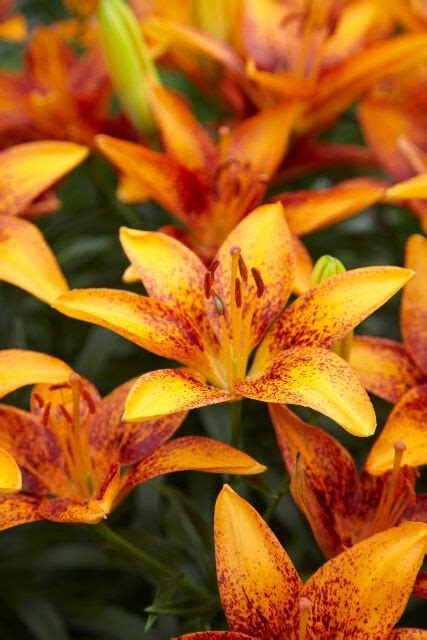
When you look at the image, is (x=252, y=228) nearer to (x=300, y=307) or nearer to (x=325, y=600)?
(x=300, y=307)

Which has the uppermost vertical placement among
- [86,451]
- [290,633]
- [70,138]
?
[70,138]

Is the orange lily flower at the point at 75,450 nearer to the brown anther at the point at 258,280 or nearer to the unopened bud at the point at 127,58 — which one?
the brown anther at the point at 258,280

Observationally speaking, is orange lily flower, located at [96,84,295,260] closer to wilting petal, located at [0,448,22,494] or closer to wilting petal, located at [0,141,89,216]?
wilting petal, located at [0,141,89,216]

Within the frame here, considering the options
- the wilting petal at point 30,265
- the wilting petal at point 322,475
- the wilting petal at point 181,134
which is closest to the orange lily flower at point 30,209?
the wilting petal at point 30,265

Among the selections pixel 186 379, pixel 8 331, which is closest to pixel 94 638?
pixel 8 331

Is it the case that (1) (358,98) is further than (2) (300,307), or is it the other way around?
(1) (358,98)

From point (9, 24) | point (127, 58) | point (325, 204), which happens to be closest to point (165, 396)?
point (325, 204)
